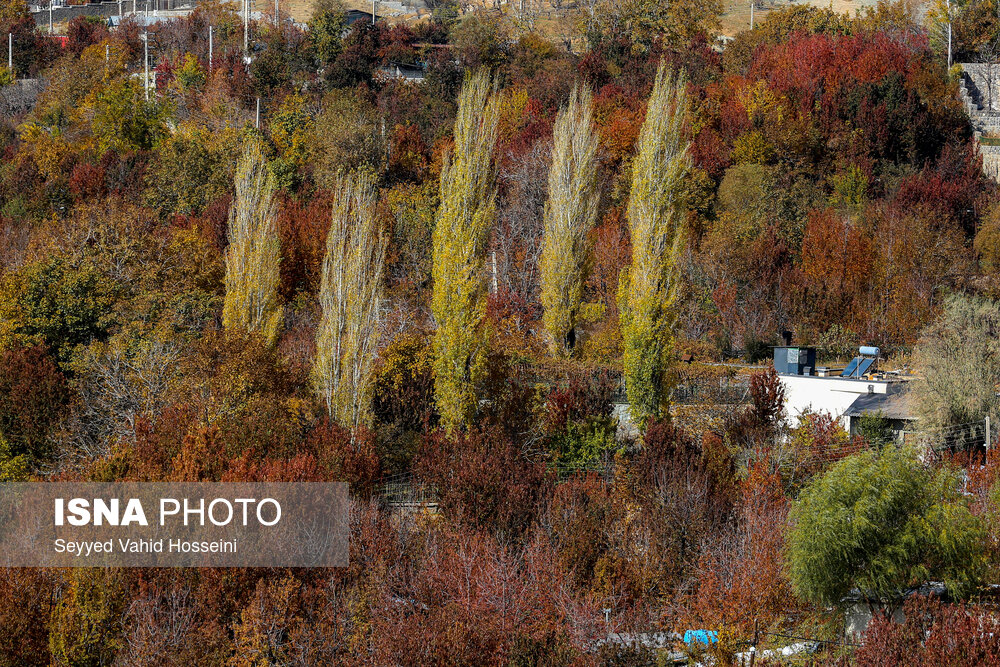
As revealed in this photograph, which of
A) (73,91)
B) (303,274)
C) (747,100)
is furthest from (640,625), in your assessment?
(73,91)

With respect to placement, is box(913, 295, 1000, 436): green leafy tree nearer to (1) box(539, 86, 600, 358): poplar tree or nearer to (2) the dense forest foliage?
(2) the dense forest foliage

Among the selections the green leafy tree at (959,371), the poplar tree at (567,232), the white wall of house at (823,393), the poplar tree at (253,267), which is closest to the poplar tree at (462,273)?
the poplar tree at (567,232)

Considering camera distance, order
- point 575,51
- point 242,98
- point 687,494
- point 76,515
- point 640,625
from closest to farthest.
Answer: point 640,625 → point 76,515 → point 687,494 → point 242,98 → point 575,51

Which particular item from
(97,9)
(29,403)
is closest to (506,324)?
(29,403)

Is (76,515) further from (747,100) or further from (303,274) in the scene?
(747,100)

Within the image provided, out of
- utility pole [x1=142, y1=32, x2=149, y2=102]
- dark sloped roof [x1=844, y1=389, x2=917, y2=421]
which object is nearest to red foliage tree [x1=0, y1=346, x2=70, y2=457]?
dark sloped roof [x1=844, y1=389, x2=917, y2=421]
